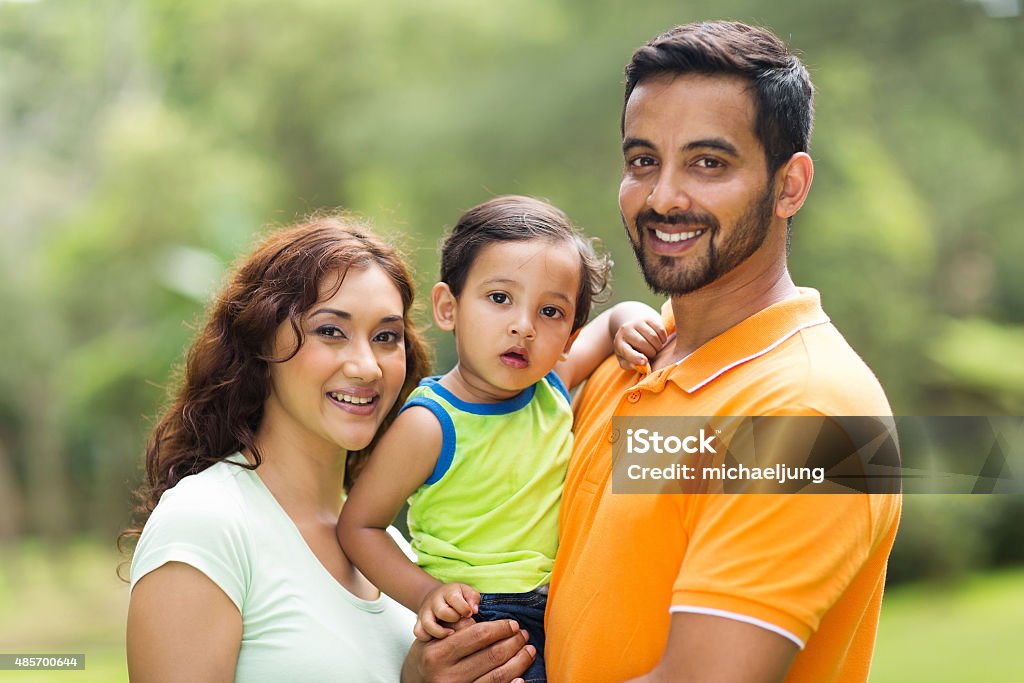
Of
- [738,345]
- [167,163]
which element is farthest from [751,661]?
[167,163]

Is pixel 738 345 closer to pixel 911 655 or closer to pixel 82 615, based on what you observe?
pixel 911 655

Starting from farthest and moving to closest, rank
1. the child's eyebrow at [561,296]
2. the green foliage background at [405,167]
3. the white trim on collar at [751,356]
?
the green foliage background at [405,167]
the child's eyebrow at [561,296]
the white trim on collar at [751,356]

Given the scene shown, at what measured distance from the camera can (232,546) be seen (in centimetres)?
216

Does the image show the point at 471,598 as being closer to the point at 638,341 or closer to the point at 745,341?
the point at 638,341

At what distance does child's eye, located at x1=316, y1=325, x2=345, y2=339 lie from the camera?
2366 millimetres

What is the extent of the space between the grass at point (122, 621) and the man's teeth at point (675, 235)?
665 centimetres

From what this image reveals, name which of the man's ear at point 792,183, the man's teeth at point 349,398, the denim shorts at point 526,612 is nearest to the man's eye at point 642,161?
the man's ear at point 792,183

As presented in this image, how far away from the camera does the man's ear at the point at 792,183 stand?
7.04ft

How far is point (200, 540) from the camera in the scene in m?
2.12

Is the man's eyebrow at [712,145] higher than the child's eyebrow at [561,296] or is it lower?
higher

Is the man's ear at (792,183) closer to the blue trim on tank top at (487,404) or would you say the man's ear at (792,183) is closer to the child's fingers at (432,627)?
the blue trim on tank top at (487,404)

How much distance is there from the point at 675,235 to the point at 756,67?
1.18ft

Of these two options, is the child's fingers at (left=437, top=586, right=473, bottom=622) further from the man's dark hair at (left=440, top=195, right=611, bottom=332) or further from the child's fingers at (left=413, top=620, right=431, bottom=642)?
the man's dark hair at (left=440, top=195, right=611, bottom=332)

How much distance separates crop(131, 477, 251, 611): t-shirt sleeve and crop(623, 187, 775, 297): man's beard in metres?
1.01
